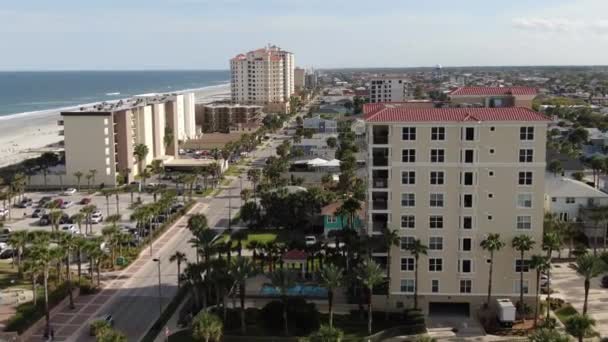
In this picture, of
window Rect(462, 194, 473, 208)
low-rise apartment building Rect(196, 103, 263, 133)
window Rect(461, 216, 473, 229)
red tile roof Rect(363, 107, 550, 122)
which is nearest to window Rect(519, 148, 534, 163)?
red tile roof Rect(363, 107, 550, 122)

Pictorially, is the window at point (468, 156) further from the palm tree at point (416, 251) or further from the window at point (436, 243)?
the palm tree at point (416, 251)

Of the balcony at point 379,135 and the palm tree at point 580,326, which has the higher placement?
the balcony at point 379,135

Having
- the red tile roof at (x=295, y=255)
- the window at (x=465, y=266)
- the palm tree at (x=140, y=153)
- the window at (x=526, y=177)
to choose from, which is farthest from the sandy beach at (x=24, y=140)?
the window at (x=526, y=177)

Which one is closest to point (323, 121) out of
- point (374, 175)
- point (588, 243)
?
point (588, 243)

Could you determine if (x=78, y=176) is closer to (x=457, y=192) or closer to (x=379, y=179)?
(x=379, y=179)

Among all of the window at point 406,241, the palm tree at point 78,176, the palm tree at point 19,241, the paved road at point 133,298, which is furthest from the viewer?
the palm tree at point 78,176

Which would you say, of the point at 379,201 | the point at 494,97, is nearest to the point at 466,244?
the point at 379,201
